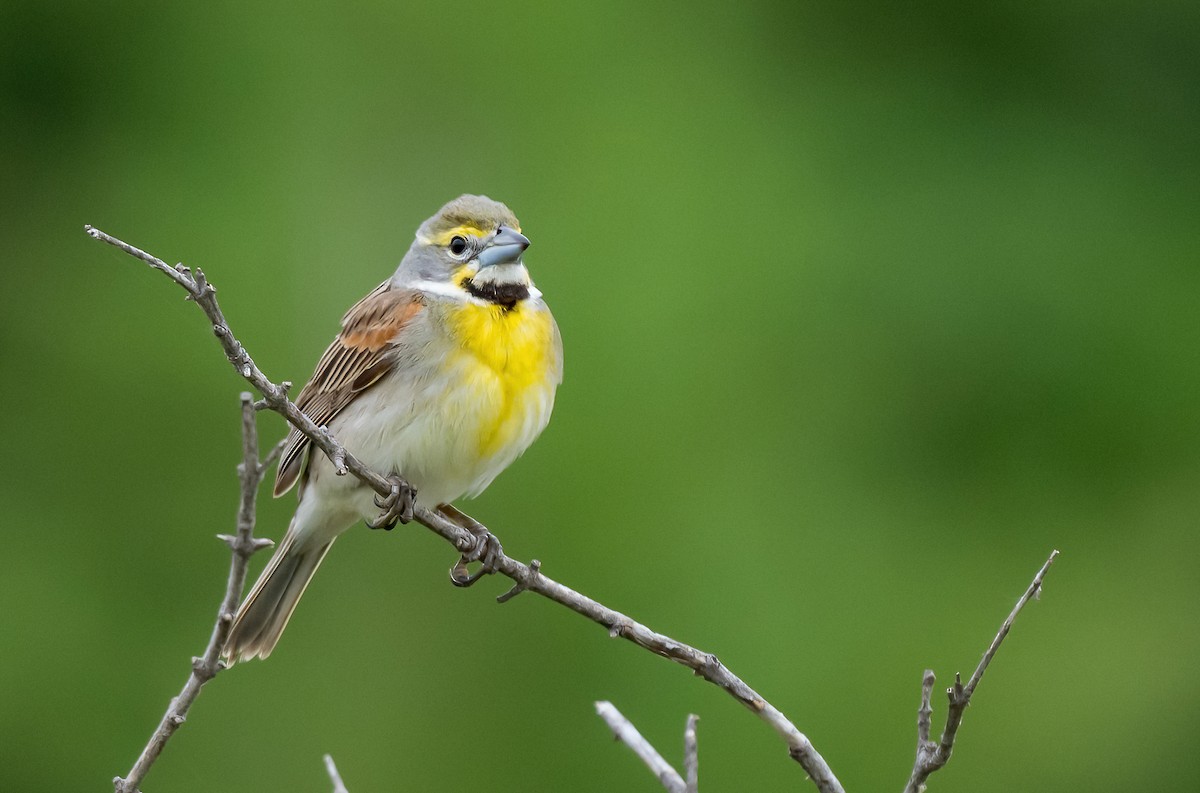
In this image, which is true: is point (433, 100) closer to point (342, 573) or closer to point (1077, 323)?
point (342, 573)

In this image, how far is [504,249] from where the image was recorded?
4883 millimetres

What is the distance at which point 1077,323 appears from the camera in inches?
329

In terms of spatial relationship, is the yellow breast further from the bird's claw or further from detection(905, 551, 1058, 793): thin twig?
detection(905, 551, 1058, 793): thin twig

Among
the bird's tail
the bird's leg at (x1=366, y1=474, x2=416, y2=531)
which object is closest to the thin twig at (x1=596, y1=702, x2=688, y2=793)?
the bird's leg at (x1=366, y1=474, x2=416, y2=531)

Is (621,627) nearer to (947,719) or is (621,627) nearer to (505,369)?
(947,719)

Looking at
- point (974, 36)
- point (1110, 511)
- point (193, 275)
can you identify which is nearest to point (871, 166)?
point (974, 36)

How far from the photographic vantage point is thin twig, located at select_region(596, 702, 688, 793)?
9.45ft

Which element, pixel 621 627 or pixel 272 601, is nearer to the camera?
pixel 621 627

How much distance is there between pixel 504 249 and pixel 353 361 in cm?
60

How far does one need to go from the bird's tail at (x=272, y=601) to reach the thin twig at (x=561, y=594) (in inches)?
56.2

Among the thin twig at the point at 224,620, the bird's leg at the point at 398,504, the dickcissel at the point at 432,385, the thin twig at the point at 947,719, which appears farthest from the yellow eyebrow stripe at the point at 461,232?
the thin twig at the point at 947,719

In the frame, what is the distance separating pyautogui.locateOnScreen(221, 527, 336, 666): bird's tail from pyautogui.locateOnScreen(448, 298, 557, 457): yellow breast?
0.94 metres

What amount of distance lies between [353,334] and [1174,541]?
16.2ft

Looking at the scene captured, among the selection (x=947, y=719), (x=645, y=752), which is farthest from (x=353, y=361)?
(x=947, y=719)
